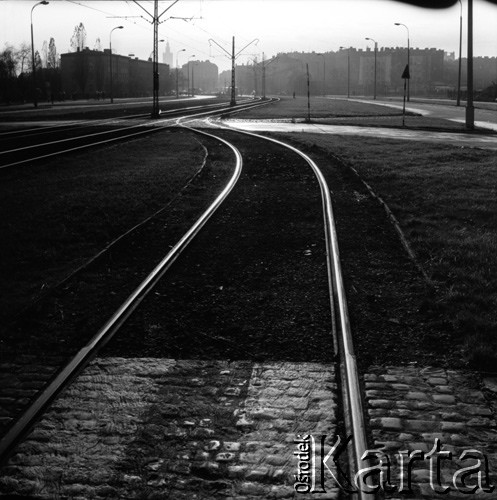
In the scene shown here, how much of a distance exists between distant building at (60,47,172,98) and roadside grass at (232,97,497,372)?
74.1 meters

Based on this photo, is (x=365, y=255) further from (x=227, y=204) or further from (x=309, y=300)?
(x=227, y=204)

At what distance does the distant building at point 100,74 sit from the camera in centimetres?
9688

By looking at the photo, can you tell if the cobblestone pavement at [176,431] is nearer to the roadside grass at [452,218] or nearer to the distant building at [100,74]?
the roadside grass at [452,218]

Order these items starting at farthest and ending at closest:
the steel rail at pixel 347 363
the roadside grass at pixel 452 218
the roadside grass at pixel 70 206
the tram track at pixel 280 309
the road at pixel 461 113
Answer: the road at pixel 461 113 < the roadside grass at pixel 70 206 < the roadside grass at pixel 452 218 < the tram track at pixel 280 309 < the steel rail at pixel 347 363

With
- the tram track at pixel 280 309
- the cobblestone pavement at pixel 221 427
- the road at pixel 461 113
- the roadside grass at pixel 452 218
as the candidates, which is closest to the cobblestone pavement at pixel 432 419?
the cobblestone pavement at pixel 221 427

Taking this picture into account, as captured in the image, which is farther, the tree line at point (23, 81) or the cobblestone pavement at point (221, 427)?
the tree line at point (23, 81)

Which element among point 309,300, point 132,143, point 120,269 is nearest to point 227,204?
point 120,269

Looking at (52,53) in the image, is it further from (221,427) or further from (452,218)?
(221,427)

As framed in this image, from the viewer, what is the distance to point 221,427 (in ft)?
12.0

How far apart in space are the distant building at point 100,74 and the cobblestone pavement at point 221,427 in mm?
85496

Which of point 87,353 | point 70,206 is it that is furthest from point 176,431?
point 70,206

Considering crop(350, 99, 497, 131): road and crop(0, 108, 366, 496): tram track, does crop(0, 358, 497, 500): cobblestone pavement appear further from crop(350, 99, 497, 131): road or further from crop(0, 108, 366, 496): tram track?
crop(350, 99, 497, 131): road

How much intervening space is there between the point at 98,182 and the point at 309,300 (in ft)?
25.9

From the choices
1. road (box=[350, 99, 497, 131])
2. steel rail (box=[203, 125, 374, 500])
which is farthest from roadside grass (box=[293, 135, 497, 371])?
road (box=[350, 99, 497, 131])
